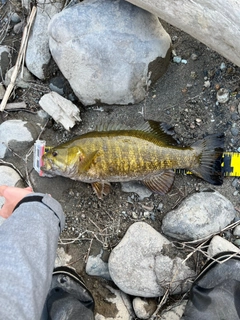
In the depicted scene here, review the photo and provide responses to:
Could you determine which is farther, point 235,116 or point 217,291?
point 235,116

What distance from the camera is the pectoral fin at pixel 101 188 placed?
3684mm

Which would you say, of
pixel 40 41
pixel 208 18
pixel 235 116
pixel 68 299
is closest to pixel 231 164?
pixel 235 116

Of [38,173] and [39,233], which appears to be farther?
[38,173]

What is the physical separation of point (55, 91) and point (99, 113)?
1.56 ft

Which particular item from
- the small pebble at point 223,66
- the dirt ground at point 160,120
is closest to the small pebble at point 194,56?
the dirt ground at point 160,120

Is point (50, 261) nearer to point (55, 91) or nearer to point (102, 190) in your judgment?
point (102, 190)

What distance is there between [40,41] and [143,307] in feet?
8.50

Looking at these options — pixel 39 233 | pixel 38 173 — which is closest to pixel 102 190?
pixel 38 173

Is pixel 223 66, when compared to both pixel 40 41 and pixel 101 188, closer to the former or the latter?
pixel 101 188

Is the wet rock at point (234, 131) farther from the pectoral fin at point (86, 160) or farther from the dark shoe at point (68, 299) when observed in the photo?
the dark shoe at point (68, 299)

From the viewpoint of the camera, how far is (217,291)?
11.9 feet

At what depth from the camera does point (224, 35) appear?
3158 mm

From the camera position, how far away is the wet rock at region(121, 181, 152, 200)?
3811 millimetres

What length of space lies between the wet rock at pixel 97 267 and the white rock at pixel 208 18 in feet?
6.78
